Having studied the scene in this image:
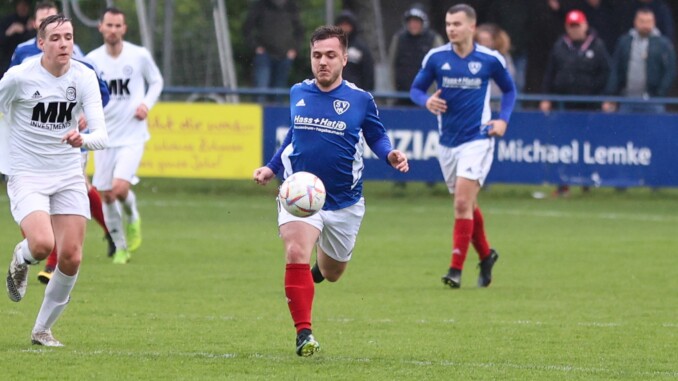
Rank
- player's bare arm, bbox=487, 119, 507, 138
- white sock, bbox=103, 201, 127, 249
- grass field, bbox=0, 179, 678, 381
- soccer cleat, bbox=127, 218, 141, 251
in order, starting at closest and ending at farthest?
grass field, bbox=0, 179, 678, 381, player's bare arm, bbox=487, 119, 507, 138, white sock, bbox=103, 201, 127, 249, soccer cleat, bbox=127, 218, 141, 251

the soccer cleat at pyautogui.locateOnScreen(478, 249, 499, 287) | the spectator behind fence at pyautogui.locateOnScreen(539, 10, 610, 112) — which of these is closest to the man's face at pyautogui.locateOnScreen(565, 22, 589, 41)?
the spectator behind fence at pyautogui.locateOnScreen(539, 10, 610, 112)

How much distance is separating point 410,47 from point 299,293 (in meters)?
13.2

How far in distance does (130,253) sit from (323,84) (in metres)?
6.12

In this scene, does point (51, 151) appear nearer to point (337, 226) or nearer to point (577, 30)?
point (337, 226)

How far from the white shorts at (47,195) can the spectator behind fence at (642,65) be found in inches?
505

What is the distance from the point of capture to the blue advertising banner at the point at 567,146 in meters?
20.0

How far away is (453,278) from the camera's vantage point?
12180 mm

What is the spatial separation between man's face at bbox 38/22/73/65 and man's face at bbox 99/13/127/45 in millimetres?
4892

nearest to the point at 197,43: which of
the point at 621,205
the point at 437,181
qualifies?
the point at 437,181

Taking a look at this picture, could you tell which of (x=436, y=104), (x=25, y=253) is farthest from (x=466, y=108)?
(x=25, y=253)

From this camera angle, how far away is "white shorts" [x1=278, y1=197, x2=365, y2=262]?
28.5 feet

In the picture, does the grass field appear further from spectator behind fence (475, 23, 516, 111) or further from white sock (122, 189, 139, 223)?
spectator behind fence (475, 23, 516, 111)

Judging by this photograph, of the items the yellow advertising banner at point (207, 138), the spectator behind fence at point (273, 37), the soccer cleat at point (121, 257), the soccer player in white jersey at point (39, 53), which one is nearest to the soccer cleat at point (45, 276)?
the soccer player in white jersey at point (39, 53)

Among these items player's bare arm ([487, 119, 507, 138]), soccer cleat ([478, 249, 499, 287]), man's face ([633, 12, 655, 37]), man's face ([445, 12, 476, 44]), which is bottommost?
soccer cleat ([478, 249, 499, 287])
